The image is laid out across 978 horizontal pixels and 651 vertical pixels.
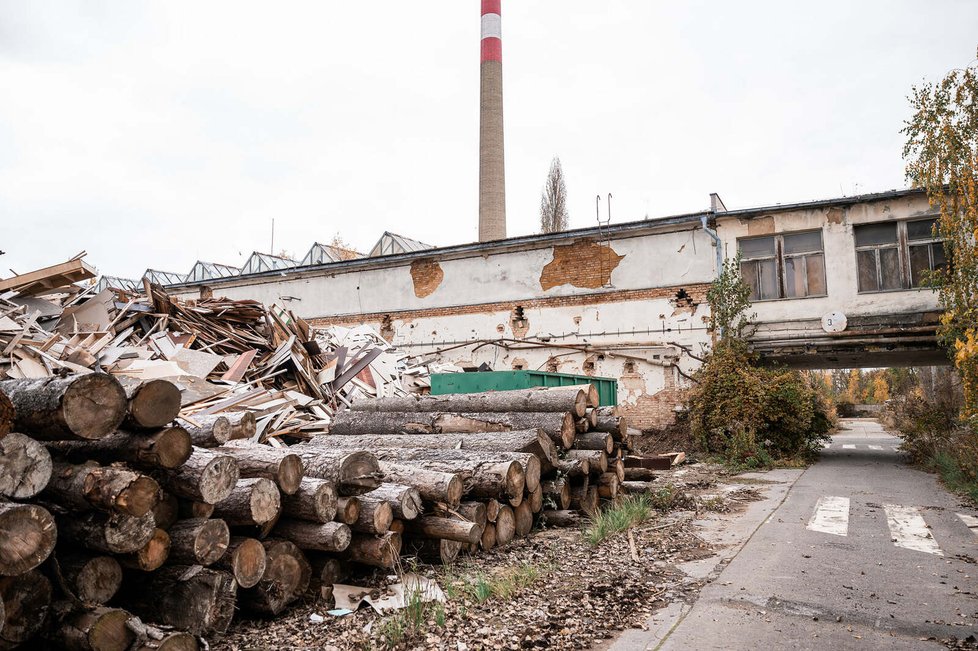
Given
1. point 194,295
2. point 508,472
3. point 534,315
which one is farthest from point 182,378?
point 194,295

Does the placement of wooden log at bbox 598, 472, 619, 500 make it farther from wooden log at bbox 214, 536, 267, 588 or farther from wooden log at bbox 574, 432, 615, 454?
wooden log at bbox 214, 536, 267, 588

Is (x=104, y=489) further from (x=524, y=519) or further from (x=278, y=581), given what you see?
(x=524, y=519)

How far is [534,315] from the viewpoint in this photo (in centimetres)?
1823

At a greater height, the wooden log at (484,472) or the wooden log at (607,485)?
the wooden log at (484,472)

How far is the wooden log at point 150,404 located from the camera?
3.86 meters

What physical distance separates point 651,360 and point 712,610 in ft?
40.6

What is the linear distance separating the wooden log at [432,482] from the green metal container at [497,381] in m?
4.95

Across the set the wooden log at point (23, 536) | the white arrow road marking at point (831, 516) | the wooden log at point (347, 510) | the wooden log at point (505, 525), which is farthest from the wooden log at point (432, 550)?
the white arrow road marking at point (831, 516)

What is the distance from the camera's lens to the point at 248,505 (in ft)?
14.2

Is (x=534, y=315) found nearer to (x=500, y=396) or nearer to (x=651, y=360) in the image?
(x=651, y=360)

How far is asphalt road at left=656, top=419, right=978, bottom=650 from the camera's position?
4094 mm

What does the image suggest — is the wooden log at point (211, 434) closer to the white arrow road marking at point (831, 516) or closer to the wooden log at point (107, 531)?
the wooden log at point (107, 531)

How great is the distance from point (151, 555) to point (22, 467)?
2.82ft

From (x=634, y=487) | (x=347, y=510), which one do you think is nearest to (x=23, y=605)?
(x=347, y=510)
